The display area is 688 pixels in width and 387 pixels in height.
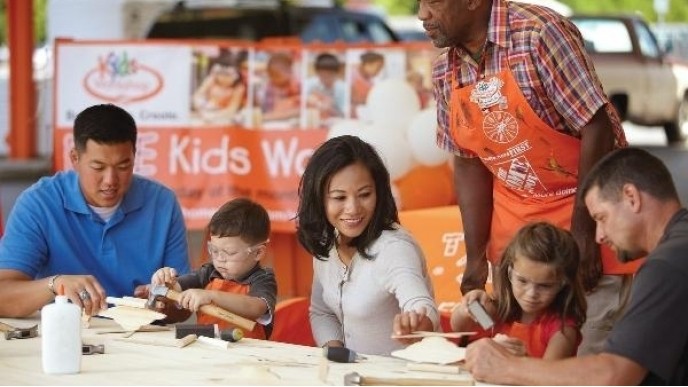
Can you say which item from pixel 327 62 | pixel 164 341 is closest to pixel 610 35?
pixel 327 62

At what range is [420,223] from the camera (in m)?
6.37

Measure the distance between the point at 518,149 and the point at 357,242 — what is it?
55cm

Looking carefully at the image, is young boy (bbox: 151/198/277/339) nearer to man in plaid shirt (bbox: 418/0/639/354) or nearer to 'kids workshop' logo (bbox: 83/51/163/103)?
man in plaid shirt (bbox: 418/0/639/354)

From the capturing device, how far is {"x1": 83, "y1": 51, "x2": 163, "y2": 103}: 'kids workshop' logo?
860 centimetres

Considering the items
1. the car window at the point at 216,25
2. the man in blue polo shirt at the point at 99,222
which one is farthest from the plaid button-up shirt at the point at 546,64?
the car window at the point at 216,25

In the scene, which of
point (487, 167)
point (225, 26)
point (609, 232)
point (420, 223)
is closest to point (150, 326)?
point (487, 167)

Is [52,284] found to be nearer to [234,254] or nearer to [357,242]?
[234,254]

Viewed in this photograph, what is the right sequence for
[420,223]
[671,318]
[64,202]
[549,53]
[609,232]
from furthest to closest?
1. [420,223]
2. [64,202]
3. [549,53]
4. [609,232]
5. [671,318]

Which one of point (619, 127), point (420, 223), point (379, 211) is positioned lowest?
point (420, 223)

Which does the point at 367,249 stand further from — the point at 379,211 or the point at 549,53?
the point at 549,53

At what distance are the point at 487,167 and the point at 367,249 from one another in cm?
51

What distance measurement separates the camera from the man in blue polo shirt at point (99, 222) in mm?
4598

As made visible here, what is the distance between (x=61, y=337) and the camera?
3361mm

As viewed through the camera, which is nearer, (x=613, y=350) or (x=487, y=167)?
(x=613, y=350)
